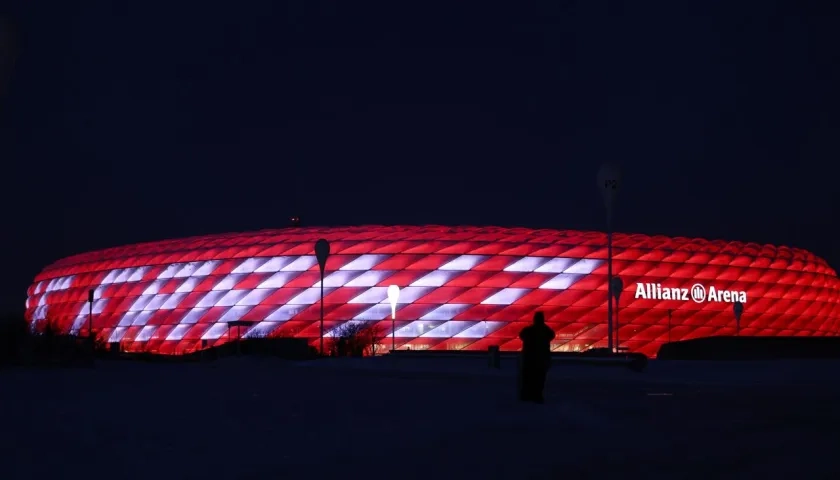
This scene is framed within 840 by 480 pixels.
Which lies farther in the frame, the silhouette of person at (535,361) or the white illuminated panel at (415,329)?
the white illuminated panel at (415,329)

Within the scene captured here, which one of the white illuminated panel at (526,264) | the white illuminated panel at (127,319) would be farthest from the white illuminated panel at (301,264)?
the white illuminated panel at (127,319)

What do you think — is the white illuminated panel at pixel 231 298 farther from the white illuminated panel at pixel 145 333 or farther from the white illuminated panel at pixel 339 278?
the white illuminated panel at pixel 145 333

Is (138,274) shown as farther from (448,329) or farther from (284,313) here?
(448,329)

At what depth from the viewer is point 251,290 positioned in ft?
190

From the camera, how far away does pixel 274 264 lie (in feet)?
191

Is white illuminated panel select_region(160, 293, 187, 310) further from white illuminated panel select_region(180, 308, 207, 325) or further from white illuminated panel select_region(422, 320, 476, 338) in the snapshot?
white illuminated panel select_region(422, 320, 476, 338)

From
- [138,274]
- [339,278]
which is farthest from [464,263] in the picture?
[138,274]

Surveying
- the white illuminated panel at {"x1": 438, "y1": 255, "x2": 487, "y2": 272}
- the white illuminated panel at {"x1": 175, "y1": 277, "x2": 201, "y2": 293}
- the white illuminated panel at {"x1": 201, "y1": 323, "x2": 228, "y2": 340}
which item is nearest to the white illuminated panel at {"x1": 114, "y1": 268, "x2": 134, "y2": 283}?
the white illuminated panel at {"x1": 175, "y1": 277, "x2": 201, "y2": 293}

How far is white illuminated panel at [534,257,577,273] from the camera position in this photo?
57.7m

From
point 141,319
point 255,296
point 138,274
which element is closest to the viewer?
point 255,296

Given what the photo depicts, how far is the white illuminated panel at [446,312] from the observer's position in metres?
55.9

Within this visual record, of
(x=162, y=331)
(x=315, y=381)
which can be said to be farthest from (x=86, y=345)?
(x=162, y=331)

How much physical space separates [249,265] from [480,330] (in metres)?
12.9

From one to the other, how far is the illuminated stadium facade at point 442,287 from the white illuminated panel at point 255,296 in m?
0.08
